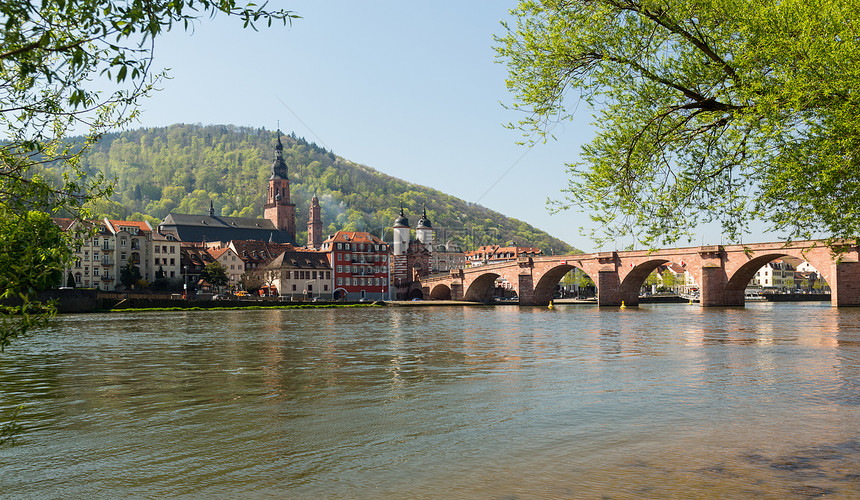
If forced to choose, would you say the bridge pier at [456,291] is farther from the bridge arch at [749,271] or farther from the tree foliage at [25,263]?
the tree foliage at [25,263]

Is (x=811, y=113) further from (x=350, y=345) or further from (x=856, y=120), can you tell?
(x=350, y=345)

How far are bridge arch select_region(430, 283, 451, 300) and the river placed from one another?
314 ft

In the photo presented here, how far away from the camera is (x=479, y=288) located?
111 m

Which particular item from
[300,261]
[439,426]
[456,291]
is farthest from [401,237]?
[439,426]

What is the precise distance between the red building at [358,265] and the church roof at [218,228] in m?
33.6

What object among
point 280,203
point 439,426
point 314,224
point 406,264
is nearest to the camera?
point 439,426

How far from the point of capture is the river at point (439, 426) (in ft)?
Result: 28.3

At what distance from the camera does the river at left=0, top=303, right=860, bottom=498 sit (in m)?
8.63

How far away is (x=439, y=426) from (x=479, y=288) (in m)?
99.3

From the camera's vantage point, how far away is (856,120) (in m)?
9.18

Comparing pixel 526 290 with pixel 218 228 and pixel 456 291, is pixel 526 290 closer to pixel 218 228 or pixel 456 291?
pixel 456 291

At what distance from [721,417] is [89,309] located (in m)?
67.4

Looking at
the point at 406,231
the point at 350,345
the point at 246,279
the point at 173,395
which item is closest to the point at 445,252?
the point at 406,231

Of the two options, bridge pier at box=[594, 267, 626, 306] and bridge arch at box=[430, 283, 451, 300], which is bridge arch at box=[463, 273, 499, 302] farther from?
bridge pier at box=[594, 267, 626, 306]
